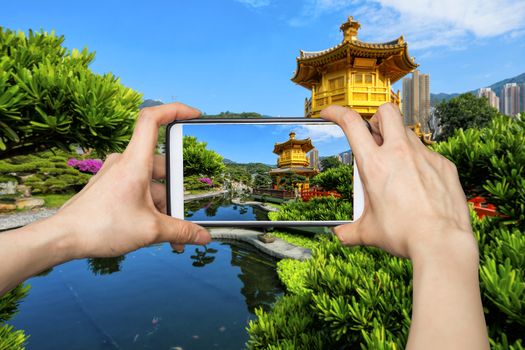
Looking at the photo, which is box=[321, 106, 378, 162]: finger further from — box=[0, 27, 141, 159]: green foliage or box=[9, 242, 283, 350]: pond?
box=[9, 242, 283, 350]: pond

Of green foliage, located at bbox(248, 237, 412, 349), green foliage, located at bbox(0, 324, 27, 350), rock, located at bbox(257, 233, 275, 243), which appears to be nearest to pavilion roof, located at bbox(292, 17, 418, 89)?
rock, located at bbox(257, 233, 275, 243)

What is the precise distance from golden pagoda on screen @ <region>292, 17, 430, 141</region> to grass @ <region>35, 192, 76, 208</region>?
69.6 ft

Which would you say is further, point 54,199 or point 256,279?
point 54,199

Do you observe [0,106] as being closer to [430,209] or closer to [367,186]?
[367,186]

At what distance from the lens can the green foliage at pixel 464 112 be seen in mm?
28531

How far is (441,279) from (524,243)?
1.51 metres

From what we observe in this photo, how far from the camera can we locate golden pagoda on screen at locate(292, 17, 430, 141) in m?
16.0

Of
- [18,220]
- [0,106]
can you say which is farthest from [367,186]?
[18,220]

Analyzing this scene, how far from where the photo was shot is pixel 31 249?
43.0 inches

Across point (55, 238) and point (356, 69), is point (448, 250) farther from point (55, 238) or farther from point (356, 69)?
point (356, 69)

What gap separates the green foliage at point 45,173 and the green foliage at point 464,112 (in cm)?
3665

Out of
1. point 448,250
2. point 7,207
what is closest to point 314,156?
point 448,250

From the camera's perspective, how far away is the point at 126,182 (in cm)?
134

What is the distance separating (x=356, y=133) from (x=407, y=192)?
0.35 metres
